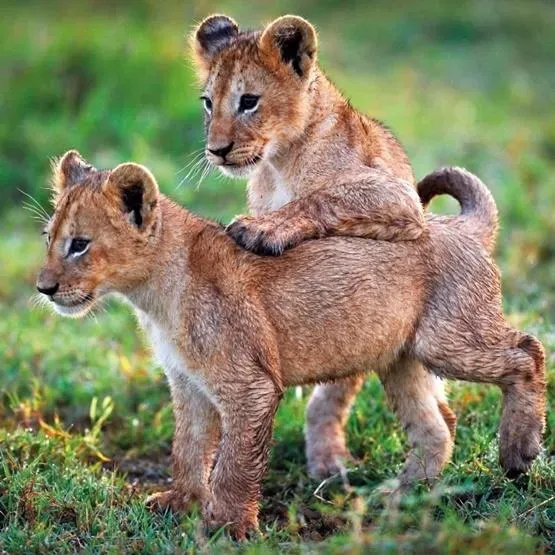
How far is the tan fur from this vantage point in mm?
6125

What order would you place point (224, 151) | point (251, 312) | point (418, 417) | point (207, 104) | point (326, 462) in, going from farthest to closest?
point (207, 104) < point (326, 462) < point (224, 151) < point (418, 417) < point (251, 312)

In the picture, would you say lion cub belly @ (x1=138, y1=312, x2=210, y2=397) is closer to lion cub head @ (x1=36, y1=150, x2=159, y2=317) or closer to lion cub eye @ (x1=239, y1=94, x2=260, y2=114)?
lion cub head @ (x1=36, y1=150, x2=159, y2=317)

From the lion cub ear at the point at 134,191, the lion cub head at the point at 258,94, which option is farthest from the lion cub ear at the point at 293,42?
the lion cub ear at the point at 134,191

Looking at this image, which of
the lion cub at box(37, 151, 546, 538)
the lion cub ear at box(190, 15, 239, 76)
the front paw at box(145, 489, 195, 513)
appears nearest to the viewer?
the lion cub at box(37, 151, 546, 538)

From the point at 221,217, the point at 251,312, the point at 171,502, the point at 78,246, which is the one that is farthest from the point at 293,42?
the point at 221,217

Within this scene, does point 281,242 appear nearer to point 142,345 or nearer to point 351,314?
point 351,314

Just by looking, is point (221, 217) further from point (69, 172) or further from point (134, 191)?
point (134, 191)

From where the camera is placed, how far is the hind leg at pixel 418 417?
6.08 metres

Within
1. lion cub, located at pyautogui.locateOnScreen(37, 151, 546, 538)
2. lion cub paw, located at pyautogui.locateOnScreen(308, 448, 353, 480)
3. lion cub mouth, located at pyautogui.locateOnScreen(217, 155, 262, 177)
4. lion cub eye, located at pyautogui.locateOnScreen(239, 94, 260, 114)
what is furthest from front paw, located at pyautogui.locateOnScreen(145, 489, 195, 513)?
lion cub eye, located at pyautogui.locateOnScreen(239, 94, 260, 114)

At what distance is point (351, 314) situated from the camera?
→ 5684 mm

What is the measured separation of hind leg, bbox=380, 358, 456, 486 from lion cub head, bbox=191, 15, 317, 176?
136cm

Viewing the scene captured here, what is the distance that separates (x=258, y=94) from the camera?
21.4 feet

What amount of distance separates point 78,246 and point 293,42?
200cm

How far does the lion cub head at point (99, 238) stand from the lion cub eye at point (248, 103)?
1.22 m
